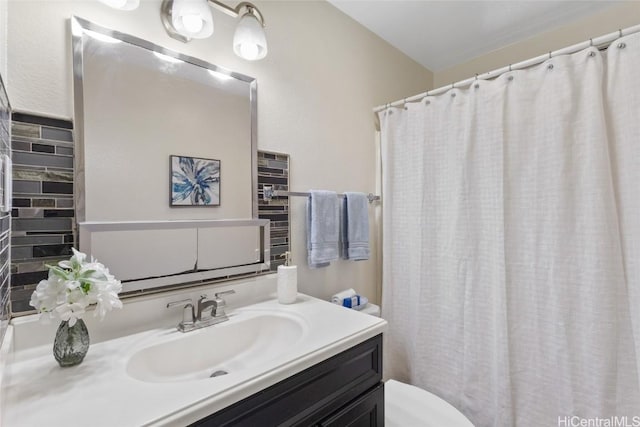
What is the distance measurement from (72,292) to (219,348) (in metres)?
0.48

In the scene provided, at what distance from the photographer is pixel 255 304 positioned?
1269 mm

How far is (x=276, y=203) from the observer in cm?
140

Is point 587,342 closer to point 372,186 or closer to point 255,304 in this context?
point 372,186

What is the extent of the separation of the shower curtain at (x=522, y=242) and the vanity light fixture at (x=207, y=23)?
0.95 metres

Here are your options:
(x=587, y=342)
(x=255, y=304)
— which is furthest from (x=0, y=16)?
(x=587, y=342)

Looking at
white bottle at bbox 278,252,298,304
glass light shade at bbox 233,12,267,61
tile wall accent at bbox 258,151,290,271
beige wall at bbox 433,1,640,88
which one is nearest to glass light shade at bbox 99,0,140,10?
glass light shade at bbox 233,12,267,61

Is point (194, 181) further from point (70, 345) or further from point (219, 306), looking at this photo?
point (70, 345)

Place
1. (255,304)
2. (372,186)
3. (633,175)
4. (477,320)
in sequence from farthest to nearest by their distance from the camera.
Result: (372,186) < (477,320) < (255,304) < (633,175)

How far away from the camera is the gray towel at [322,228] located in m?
1.46

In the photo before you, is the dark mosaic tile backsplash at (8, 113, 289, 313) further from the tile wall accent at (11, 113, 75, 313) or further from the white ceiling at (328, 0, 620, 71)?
the white ceiling at (328, 0, 620, 71)

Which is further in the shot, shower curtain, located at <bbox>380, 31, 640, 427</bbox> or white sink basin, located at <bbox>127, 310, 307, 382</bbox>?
shower curtain, located at <bbox>380, 31, 640, 427</bbox>

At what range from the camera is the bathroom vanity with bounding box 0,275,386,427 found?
0.62 m

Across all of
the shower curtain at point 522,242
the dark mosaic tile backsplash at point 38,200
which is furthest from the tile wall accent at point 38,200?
the shower curtain at point 522,242

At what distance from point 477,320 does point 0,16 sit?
2.06 metres
